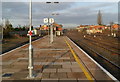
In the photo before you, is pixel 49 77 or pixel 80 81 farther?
pixel 49 77

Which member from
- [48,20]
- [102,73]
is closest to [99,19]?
[48,20]

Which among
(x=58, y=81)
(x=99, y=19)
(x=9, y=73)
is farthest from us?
(x=99, y=19)

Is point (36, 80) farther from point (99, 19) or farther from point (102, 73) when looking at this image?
point (99, 19)

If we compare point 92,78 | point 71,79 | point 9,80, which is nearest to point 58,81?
point 71,79

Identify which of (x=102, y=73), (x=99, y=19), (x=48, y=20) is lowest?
(x=102, y=73)

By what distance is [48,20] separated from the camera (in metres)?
20.2

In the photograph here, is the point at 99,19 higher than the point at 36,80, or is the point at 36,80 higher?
the point at 99,19

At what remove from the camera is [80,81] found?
18.8 ft

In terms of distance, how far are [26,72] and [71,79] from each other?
2149 mm

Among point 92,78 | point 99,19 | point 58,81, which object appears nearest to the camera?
point 58,81

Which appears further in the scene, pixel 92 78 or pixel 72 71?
pixel 72 71

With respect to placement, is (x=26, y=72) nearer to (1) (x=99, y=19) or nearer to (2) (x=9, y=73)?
(2) (x=9, y=73)

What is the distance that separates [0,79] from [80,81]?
9.82 feet

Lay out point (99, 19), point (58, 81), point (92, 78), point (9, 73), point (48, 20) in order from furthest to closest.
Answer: point (99, 19) → point (48, 20) → point (9, 73) → point (92, 78) → point (58, 81)
